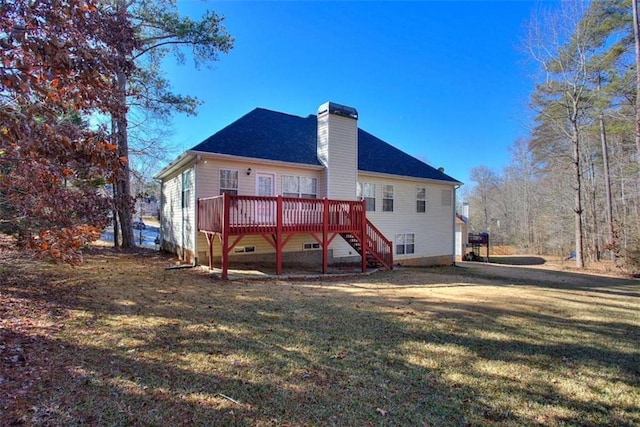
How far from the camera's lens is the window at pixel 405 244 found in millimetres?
15609

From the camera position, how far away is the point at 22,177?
4.63m

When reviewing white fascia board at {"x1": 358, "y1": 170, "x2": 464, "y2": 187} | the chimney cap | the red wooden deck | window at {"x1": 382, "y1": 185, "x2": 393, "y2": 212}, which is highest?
the chimney cap

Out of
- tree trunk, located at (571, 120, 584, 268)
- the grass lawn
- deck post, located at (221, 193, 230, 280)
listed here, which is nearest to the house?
deck post, located at (221, 193, 230, 280)

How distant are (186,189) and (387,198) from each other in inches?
351

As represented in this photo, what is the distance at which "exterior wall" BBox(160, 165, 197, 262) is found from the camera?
11.4m

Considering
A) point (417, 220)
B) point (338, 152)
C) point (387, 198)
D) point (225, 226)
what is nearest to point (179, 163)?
point (225, 226)

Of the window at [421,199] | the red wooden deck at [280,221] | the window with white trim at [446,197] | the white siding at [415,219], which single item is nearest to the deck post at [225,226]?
the red wooden deck at [280,221]

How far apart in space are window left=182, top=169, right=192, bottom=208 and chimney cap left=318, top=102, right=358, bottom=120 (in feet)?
19.5

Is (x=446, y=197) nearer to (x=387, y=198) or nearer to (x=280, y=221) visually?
(x=387, y=198)

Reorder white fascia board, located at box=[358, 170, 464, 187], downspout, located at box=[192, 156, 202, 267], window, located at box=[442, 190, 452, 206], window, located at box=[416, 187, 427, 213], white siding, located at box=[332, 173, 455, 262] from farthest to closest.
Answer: window, located at box=[442, 190, 452, 206] < window, located at box=[416, 187, 427, 213] < white siding, located at box=[332, 173, 455, 262] < white fascia board, located at box=[358, 170, 464, 187] < downspout, located at box=[192, 156, 202, 267]

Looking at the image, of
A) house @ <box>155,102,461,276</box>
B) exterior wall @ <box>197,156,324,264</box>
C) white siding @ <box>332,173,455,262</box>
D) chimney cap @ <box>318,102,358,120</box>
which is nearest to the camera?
house @ <box>155,102,461,276</box>

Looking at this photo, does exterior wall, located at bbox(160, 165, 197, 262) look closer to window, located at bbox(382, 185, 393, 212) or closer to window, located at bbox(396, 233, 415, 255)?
window, located at bbox(382, 185, 393, 212)

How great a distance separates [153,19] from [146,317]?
13951 mm

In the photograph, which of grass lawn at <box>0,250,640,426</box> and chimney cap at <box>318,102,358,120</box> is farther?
chimney cap at <box>318,102,358,120</box>
